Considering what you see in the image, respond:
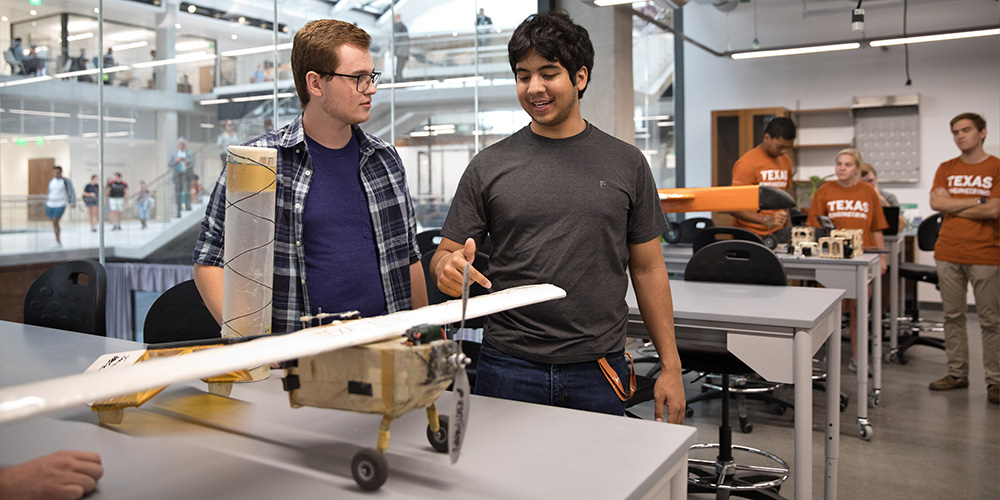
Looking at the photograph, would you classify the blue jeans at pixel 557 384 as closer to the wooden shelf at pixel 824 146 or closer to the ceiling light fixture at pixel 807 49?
the ceiling light fixture at pixel 807 49

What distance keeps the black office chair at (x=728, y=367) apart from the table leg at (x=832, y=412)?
0.17 meters

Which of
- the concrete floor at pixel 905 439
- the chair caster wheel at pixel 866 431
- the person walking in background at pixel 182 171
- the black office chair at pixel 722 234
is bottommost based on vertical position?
the concrete floor at pixel 905 439

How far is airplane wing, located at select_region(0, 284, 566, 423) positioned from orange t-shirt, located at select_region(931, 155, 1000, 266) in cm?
413

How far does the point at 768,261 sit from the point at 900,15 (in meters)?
7.04

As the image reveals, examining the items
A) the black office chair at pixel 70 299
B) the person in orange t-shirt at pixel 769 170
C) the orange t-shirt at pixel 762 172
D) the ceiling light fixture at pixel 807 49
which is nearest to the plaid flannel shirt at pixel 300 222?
the black office chair at pixel 70 299

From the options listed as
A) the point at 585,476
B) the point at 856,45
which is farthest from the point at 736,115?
the point at 585,476

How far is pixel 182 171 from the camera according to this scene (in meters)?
4.00

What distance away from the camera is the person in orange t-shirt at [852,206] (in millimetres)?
4766

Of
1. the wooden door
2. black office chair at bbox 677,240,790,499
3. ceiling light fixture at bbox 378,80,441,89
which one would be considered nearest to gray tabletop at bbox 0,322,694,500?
black office chair at bbox 677,240,790,499

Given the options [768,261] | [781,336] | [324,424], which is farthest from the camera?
[768,261]

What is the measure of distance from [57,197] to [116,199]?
0.30 meters

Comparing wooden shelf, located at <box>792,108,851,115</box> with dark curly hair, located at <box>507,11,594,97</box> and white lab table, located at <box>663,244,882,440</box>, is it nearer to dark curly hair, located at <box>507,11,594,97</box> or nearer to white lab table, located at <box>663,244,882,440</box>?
white lab table, located at <box>663,244,882,440</box>

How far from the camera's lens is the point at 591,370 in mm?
1536

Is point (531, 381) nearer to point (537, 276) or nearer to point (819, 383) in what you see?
point (537, 276)
